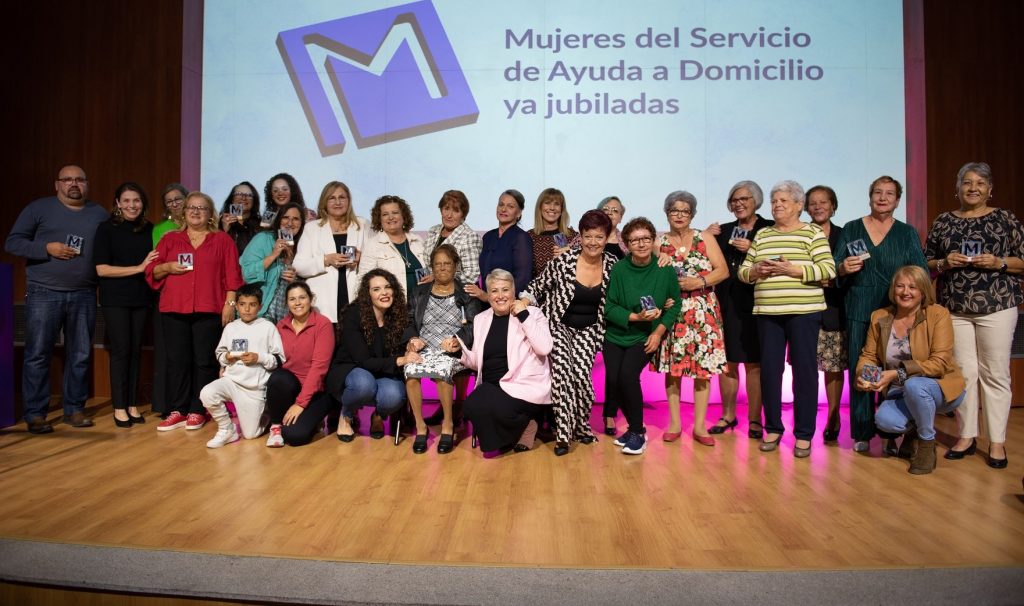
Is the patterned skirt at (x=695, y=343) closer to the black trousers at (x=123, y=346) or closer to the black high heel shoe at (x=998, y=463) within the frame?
the black high heel shoe at (x=998, y=463)

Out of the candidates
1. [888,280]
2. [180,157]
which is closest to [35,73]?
[180,157]

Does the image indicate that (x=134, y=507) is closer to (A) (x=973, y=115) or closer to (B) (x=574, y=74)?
(B) (x=574, y=74)

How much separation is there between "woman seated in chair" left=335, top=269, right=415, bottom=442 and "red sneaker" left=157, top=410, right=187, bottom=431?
3.69 feet

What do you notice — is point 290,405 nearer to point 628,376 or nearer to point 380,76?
point 628,376

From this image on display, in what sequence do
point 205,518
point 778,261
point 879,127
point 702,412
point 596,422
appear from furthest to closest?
point 879,127 → point 596,422 → point 702,412 → point 778,261 → point 205,518

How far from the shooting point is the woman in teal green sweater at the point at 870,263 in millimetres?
3828

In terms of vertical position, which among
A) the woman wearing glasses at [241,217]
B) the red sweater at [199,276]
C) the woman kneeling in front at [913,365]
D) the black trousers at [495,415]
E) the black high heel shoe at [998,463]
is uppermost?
the woman wearing glasses at [241,217]

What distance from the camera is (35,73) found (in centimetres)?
616

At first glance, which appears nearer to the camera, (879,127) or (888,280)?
(888,280)

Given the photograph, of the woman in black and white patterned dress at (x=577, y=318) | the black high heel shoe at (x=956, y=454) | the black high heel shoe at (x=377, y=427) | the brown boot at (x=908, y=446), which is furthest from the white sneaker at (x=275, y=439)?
the black high heel shoe at (x=956, y=454)

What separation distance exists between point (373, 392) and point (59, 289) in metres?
2.16

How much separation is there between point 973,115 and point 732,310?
3.38 meters

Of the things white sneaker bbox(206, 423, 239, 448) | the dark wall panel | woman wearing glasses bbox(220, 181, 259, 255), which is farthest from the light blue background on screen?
white sneaker bbox(206, 423, 239, 448)

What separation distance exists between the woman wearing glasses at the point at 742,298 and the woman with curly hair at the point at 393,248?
190cm
